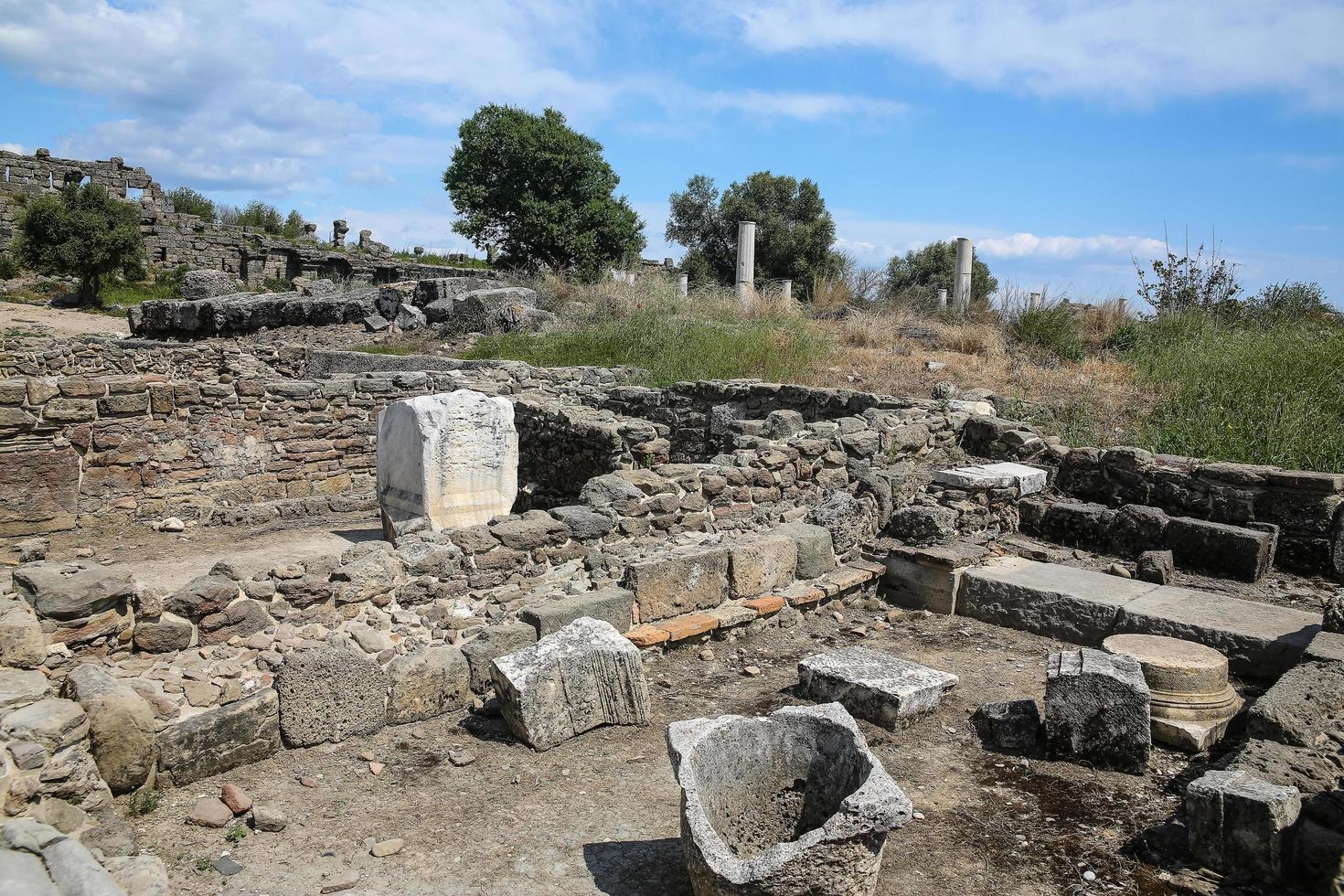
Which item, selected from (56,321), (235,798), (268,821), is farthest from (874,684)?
(56,321)

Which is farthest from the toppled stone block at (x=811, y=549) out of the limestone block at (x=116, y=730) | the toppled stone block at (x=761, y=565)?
the limestone block at (x=116, y=730)

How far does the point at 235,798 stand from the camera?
318cm

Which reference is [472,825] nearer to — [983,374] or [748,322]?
[983,374]

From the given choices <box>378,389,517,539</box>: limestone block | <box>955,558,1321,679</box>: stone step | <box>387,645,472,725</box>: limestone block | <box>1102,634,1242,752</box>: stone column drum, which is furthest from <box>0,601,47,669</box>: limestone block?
<box>955,558,1321,679</box>: stone step

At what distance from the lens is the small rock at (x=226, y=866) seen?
9.19ft

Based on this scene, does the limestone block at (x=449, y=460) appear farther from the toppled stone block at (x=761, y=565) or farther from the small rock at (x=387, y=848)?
the small rock at (x=387, y=848)

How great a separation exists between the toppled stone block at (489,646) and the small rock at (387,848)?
3.40ft

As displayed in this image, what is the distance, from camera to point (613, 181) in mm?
23125

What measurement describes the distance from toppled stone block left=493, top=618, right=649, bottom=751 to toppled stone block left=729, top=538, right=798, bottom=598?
1290 mm

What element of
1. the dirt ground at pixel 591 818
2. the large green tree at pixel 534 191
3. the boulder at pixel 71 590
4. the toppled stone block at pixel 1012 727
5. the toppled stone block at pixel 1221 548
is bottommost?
the dirt ground at pixel 591 818

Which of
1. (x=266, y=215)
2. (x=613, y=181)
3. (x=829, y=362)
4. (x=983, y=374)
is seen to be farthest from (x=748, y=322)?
(x=266, y=215)

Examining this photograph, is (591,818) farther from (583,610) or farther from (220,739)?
(220,739)

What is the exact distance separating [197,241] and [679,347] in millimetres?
17712

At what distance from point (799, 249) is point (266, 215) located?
1708 centimetres
